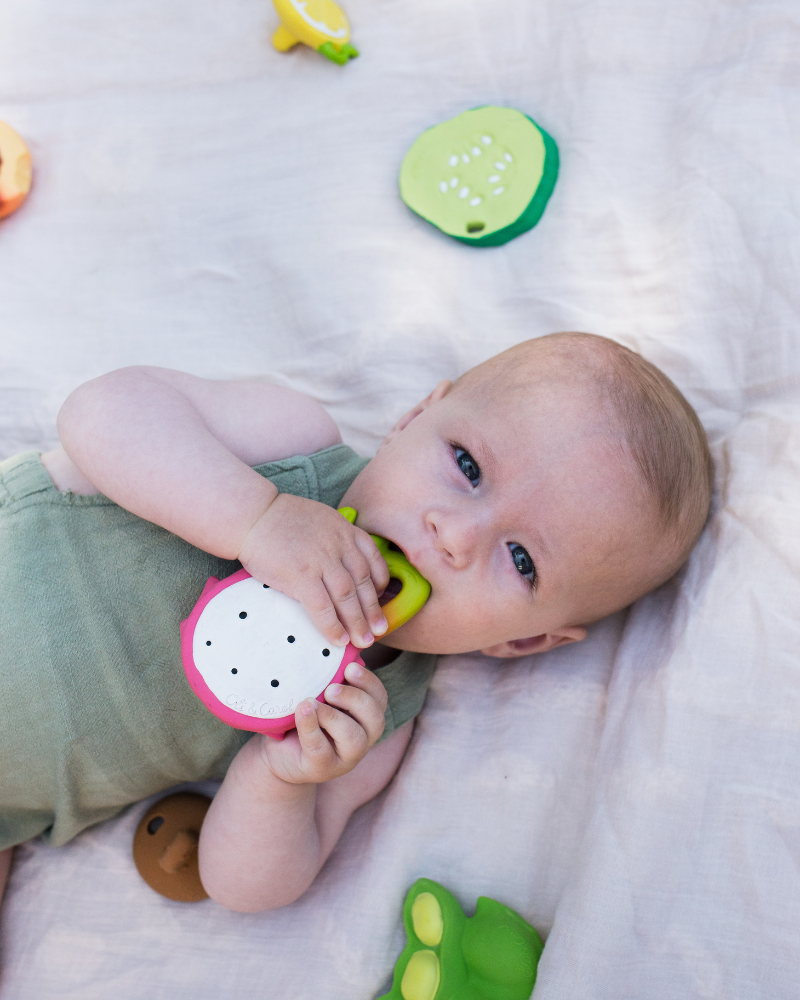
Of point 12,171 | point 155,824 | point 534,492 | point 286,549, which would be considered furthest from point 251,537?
point 12,171

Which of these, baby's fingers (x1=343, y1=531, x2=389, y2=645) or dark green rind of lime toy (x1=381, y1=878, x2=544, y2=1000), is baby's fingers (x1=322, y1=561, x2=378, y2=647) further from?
dark green rind of lime toy (x1=381, y1=878, x2=544, y2=1000)

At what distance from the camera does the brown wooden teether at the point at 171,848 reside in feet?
4.21

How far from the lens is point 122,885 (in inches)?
51.6

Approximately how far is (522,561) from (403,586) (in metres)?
0.17

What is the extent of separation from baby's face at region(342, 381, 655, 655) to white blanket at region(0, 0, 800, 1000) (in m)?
0.22

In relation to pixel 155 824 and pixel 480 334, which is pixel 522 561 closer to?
pixel 480 334

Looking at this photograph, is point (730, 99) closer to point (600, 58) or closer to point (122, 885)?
point (600, 58)

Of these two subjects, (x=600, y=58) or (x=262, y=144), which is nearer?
(x=600, y=58)

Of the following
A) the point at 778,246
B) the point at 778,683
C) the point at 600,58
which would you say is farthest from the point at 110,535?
the point at 600,58

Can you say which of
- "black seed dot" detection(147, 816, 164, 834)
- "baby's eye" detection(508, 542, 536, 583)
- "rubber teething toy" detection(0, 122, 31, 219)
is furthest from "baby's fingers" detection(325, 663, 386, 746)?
"rubber teething toy" detection(0, 122, 31, 219)

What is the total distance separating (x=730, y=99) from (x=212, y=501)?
1.14 m

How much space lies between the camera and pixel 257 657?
0.96 meters

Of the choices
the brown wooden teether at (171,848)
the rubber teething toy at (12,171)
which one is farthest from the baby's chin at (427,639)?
the rubber teething toy at (12,171)

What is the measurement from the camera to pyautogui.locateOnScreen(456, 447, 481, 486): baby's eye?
1096 mm
